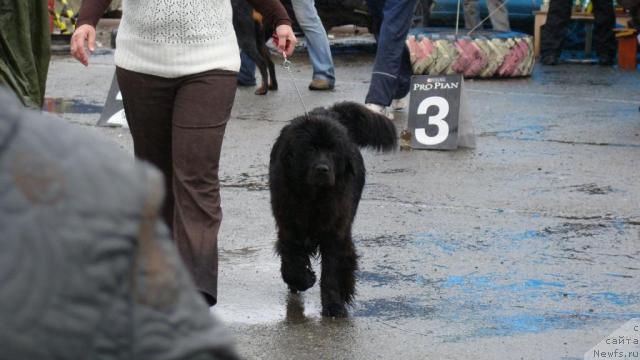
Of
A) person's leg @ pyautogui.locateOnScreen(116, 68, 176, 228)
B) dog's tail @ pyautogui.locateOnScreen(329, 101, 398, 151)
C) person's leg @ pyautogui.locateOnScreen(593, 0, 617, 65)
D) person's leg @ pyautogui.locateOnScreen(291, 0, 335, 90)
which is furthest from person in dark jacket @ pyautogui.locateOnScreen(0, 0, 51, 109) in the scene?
person's leg @ pyautogui.locateOnScreen(593, 0, 617, 65)

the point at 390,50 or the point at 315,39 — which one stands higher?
the point at 390,50

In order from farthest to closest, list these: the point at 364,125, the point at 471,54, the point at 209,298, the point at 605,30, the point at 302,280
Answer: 1. the point at 605,30
2. the point at 471,54
3. the point at 364,125
4. the point at 302,280
5. the point at 209,298

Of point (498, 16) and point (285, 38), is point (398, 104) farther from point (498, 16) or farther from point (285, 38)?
point (285, 38)

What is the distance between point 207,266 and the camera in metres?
5.22

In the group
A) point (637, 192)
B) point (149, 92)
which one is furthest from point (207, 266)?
point (637, 192)

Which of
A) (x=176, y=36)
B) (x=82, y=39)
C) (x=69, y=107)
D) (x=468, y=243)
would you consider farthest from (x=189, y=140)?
(x=69, y=107)

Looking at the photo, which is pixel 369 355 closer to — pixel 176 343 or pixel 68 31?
pixel 176 343

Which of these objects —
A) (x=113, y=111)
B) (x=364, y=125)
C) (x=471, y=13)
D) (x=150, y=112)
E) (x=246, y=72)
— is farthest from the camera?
(x=471, y=13)

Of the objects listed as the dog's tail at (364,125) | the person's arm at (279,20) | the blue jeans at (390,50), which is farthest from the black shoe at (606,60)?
the person's arm at (279,20)

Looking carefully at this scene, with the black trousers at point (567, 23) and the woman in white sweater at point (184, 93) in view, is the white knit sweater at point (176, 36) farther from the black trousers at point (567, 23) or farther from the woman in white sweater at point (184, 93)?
the black trousers at point (567, 23)

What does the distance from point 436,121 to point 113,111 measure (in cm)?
260

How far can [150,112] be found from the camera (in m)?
5.16

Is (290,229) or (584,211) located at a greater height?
(290,229)

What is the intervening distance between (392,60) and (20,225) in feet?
30.4
